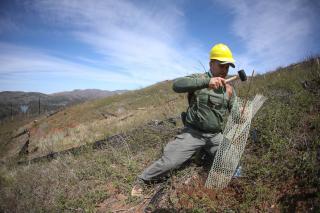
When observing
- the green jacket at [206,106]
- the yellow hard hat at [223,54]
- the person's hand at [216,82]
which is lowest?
the green jacket at [206,106]

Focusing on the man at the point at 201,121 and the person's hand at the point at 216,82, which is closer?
the person's hand at the point at 216,82

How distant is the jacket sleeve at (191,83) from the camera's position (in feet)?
10.1

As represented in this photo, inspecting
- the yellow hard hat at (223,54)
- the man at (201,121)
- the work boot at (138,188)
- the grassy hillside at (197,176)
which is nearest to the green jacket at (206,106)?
the man at (201,121)

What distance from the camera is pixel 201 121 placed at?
3.40 meters

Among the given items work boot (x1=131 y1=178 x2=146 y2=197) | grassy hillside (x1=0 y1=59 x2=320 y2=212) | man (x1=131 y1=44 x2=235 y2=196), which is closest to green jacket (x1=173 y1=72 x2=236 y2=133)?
man (x1=131 y1=44 x2=235 y2=196)

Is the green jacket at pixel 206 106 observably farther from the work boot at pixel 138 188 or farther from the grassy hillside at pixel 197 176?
the work boot at pixel 138 188

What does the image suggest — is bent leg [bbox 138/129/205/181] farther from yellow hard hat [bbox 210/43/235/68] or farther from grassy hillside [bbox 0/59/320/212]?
yellow hard hat [bbox 210/43/235/68]

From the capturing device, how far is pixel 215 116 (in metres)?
3.45

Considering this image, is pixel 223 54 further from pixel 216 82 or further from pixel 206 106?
pixel 206 106

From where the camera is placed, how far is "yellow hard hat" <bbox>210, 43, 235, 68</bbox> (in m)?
3.24

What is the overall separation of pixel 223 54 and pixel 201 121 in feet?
3.21

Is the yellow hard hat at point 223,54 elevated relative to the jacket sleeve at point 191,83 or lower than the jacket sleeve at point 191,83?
elevated

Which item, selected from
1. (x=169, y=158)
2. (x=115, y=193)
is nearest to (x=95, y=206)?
(x=115, y=193)

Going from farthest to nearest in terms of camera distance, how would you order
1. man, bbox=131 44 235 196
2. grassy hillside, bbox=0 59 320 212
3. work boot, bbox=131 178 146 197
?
A: work boot, bbox=131 178 146 197, man, bbox=131 44 235 196, grassy hillside, bbox=0 59 320 212
